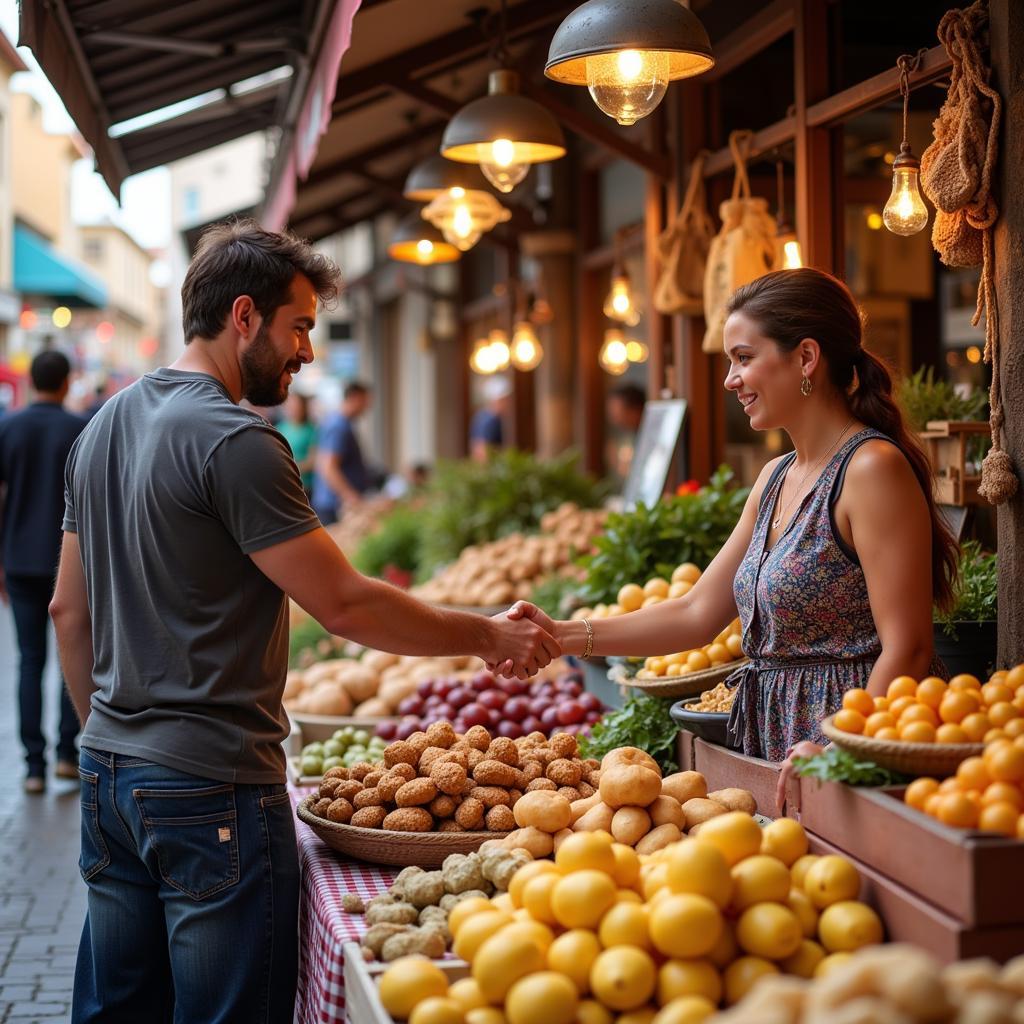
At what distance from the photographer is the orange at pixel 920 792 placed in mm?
2184

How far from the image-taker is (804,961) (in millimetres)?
2156

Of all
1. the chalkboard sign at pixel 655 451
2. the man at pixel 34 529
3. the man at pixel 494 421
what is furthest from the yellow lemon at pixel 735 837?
the man at pixel 494 421

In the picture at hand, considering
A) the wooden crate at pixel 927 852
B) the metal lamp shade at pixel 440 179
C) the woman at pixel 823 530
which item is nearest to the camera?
the wooden crate at pixel 927 852

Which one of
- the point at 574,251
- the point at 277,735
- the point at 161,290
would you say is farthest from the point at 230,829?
the point at 161,290

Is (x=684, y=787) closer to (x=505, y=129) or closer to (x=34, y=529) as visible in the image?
(x=505, y=129)

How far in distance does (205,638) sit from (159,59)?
479 centimetres

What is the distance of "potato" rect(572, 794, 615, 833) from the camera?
2879mm

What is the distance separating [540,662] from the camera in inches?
135

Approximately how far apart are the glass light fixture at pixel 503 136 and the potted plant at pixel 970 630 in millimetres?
2292

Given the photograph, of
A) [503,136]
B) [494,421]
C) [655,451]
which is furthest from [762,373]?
[494,421]

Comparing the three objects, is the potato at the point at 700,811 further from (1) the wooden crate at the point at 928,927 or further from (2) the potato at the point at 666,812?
(1) the wooden crate at the point at 928,927

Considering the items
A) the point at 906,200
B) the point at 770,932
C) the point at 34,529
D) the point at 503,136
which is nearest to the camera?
the point at 770,932

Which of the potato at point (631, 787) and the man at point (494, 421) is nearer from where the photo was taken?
the potato at point (631, 787)

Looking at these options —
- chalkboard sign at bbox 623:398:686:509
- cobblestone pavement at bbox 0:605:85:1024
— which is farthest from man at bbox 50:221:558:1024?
chalkboard sign at bbox 623:398:686:509
